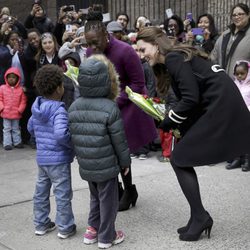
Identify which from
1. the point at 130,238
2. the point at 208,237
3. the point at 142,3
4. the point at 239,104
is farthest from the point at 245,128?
the point at 142,3

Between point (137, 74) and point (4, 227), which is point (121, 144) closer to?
point (137, 74)

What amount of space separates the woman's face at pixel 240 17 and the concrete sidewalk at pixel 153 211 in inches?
72.6

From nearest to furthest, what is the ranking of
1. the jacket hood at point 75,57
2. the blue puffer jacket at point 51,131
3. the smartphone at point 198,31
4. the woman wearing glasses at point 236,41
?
the blue puffer jacket at point 51,131, the woman wearing glasses at point 236,41, the jacket hood at point 75,57, the smartphone at point 198,31

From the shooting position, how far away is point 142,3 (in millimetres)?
13500

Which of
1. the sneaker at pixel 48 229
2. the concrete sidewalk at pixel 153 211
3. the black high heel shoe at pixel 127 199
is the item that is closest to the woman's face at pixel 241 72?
the concrete sidewalk at pixel 153 211

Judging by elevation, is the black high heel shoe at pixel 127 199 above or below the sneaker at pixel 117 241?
below

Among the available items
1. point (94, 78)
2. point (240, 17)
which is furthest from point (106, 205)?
point (240, 17)

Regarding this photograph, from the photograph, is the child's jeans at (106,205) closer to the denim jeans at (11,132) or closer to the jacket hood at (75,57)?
the jacket hood at (75,57)

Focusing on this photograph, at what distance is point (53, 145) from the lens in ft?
13.8

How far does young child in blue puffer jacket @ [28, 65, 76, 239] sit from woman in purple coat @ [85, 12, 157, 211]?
1.59 feet

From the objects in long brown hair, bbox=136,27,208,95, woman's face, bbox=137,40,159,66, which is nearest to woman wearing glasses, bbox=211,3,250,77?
long brown hair, bbox=136,27,208,95

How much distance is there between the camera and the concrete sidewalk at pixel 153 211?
417cm

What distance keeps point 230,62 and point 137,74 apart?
249cm

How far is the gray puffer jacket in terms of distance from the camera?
3.85m
